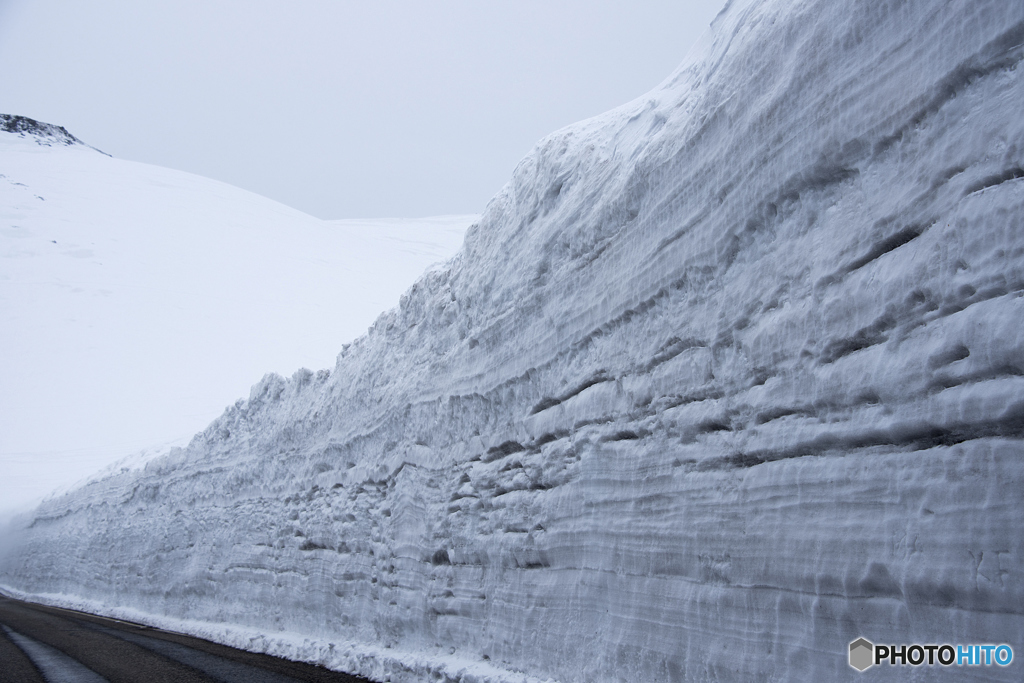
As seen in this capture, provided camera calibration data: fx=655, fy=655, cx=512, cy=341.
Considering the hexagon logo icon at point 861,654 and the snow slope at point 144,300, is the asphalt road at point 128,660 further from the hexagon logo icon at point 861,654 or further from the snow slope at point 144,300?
the snow slope at point 144,300

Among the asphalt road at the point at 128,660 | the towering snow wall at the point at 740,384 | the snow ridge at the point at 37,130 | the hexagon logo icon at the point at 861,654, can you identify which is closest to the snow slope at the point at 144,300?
the asphalt road at the point at 128,660

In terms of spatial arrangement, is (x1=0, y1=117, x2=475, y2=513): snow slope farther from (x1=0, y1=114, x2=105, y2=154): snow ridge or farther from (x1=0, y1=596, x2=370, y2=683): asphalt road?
(x1=0, y1=114, x2=105, y2=154): snow ridge

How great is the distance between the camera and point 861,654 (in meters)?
2.45

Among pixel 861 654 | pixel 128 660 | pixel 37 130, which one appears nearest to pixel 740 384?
pixel 861 654

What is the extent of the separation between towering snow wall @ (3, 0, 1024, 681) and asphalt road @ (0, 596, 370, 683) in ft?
2.64

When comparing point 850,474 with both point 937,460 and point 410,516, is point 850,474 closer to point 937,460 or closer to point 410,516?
point 937,460

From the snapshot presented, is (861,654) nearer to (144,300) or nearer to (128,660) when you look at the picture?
(128,660)

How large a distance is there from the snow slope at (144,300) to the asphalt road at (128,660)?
1035 centimetres

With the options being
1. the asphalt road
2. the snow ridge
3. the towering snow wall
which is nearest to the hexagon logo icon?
the towering snow wall

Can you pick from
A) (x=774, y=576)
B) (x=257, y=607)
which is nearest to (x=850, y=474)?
(x=774, y=576)

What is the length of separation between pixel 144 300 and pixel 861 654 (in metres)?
43.0

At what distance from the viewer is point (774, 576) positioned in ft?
9.38

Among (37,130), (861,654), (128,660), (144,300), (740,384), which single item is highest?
(37,130)

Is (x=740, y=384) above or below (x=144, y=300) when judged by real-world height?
below
